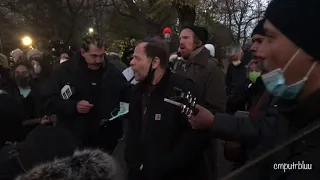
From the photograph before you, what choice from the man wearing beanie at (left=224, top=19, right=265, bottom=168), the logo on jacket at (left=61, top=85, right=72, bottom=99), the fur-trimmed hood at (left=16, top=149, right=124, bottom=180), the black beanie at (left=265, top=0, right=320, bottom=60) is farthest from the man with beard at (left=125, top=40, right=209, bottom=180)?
the black beanie at (left=265, top=0, right=320, bottom=60)

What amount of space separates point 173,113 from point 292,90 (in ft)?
5.82

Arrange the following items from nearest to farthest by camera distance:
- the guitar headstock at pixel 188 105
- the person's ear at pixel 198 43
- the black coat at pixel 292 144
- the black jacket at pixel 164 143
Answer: the black coat at pixel 292 144 → the guitar headstock at pixel 188 105 → the black jacket at pixel 164 143 → the person's ear at pixel 198 43

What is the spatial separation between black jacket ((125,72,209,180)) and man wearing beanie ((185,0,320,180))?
149 centimetres

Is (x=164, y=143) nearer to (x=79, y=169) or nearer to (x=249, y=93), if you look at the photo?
(x=79, y=169)

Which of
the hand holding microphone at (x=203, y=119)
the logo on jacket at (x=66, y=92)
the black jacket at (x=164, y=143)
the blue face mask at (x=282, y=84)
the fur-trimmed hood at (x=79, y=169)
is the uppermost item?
the blue face mask at (x=282, y=84)

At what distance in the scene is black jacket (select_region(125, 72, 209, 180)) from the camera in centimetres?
338

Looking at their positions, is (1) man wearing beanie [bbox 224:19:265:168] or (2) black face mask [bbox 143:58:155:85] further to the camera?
(2) black face mask [bbox 143:58:155:85]

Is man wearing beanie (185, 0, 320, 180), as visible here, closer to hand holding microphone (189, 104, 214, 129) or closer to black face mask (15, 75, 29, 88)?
hand holding microphone (189, 104, 214, 129)

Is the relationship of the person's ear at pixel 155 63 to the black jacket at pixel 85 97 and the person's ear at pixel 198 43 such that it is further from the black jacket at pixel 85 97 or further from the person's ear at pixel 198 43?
the person's ear at pixel 198 43

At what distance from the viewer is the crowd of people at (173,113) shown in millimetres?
1641

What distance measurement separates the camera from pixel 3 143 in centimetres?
292

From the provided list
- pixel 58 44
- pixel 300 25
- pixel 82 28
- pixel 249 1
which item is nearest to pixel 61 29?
pixel 82 28

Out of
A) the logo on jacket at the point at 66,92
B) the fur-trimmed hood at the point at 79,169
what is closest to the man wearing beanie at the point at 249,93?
the fur-trimmed hood at the point at 79,169

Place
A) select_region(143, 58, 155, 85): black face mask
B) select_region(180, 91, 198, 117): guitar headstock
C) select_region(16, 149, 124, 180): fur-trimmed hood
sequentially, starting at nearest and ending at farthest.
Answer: select_region(16, 149, 124, 180): fur-trimmed hood
select_region(180, 91, 198, 117): guitar headstock
select_region(143, 58, 155, 85): black face mask
